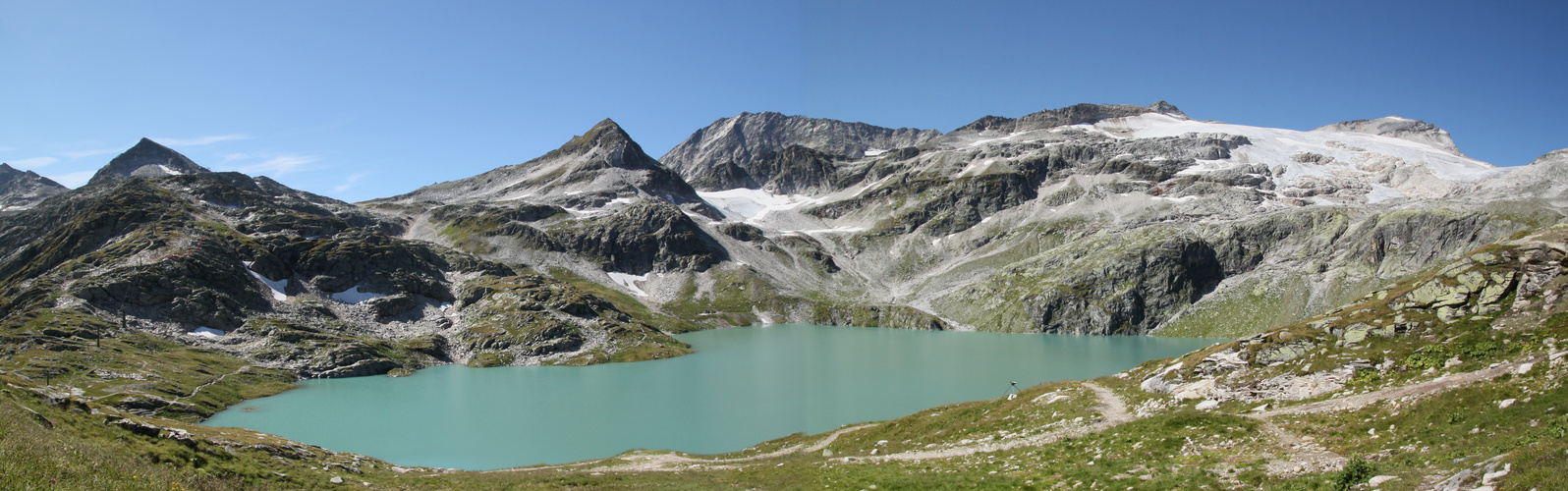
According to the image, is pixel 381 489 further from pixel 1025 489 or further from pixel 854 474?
pixel 1025 489

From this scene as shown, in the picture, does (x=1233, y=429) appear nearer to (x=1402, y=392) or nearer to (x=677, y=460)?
(x=1402, y=392)

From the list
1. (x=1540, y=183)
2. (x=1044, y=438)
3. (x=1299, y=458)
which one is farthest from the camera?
(x=1540, y=183)

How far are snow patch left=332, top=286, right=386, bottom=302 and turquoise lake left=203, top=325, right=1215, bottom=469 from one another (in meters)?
35.9

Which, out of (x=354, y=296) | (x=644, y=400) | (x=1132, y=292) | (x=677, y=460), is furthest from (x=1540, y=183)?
(x=354, y=296)

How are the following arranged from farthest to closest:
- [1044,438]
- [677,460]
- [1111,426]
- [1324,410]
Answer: [677,460]
[1044,438]
[1111,426]
[1324,410]

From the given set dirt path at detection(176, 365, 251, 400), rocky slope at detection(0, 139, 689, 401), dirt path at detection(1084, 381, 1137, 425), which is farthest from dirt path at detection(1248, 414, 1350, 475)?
rocky slope at detection(0, 139, 689, 401)

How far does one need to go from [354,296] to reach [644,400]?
8949 centimetres

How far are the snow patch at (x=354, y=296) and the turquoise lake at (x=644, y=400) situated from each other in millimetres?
35881

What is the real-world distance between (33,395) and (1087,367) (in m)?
106

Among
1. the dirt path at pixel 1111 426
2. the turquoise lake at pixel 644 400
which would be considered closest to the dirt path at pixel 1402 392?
the dirt path at pixel 1111 426

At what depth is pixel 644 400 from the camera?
78812 mm

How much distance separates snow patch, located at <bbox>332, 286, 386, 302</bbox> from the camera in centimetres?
13100

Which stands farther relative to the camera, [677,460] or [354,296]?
[354,296]

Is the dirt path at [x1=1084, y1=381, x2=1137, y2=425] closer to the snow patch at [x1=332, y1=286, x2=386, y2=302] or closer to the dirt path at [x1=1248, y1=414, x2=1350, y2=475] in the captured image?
the dirt path at [x1=1248, y1=414, x2=1350, y2=475]
